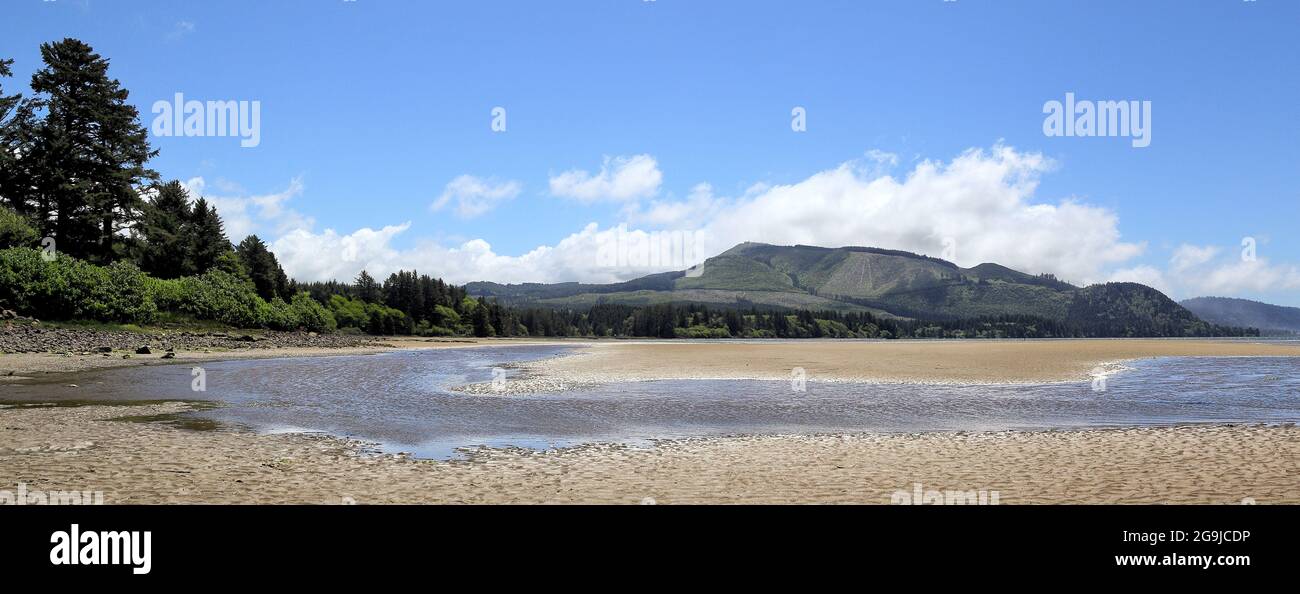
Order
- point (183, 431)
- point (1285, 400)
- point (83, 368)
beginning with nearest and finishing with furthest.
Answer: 1. point (183, 431)
2. point (1285, 400)
3. point (83, 368)

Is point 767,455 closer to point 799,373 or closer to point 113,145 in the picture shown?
point 799,373

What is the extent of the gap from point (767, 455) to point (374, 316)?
6598 inches

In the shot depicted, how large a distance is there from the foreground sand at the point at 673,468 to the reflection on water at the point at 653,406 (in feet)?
8.18

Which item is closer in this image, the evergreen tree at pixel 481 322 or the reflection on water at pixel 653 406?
the reflection on water at pixel 653 406

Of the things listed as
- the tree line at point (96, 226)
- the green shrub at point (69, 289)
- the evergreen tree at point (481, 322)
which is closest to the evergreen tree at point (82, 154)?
the tree line at point (96, 226)

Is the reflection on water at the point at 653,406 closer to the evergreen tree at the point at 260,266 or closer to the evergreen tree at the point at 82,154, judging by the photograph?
the evergreen tree at the point at 82,154

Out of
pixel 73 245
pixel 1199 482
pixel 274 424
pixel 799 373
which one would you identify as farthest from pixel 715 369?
pixel 73 245

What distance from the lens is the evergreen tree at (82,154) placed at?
81188 millimetres

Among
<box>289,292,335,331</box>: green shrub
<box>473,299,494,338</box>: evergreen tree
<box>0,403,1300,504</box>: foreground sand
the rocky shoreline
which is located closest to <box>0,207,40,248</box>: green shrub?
the rocky shoreline

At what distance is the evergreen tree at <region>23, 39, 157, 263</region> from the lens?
266 feet

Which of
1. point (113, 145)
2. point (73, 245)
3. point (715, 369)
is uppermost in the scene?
point (113, 145)

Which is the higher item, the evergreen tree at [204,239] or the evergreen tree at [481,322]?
the evergreen tree at [204,239]
